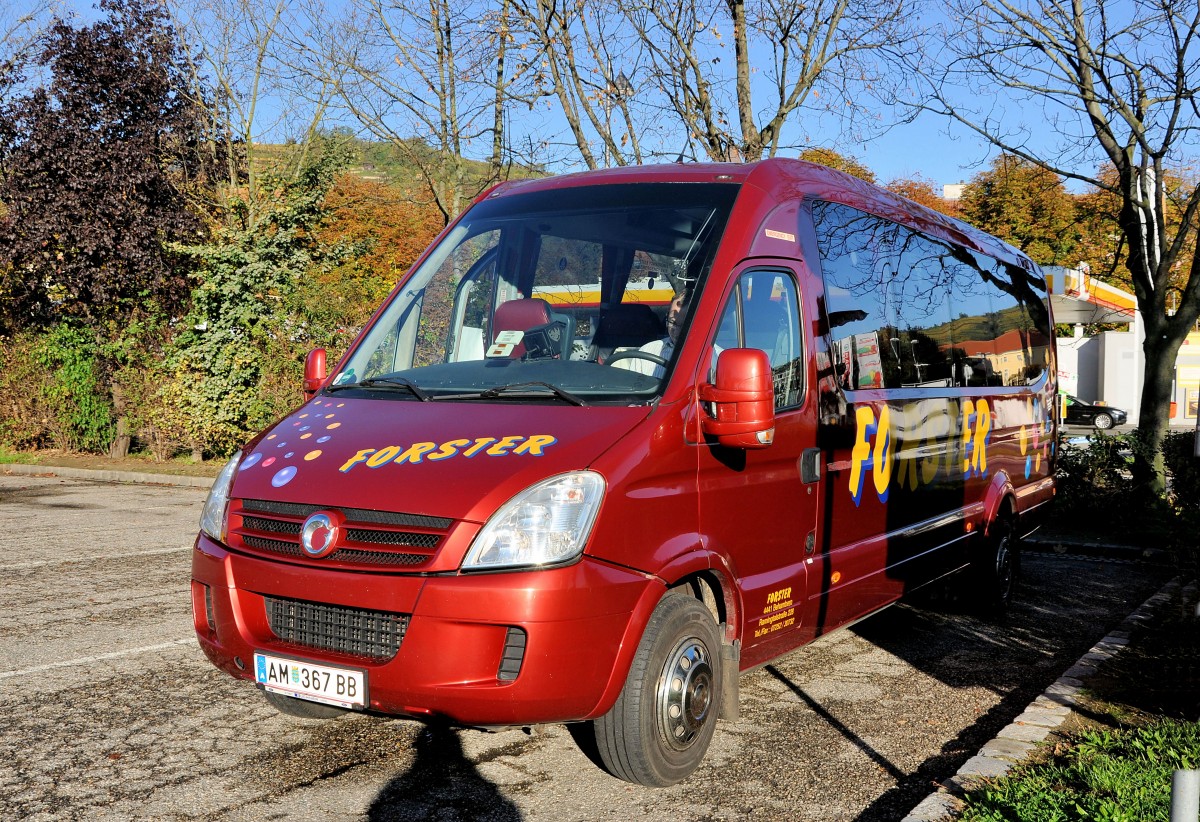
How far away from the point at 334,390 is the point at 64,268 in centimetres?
1827

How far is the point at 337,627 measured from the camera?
4188mm

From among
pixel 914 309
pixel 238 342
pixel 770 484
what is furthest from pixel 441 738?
pixel 238 342

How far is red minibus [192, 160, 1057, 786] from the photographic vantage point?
13.2ft

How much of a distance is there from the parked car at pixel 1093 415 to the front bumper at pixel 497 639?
39827 mm

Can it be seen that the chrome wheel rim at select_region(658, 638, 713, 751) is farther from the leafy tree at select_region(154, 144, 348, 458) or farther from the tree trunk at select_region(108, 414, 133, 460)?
the tree trunk at select_region(108, 414, 133, 460)

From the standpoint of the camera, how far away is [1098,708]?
17.6 ft

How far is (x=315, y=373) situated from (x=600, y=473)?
214cm

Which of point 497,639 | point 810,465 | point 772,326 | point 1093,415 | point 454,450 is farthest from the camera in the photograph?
point 1093,415

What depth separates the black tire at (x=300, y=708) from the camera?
15.9ft

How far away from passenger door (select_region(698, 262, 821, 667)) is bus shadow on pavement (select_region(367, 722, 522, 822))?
127 centimetres

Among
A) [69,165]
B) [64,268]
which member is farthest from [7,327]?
[69,165]

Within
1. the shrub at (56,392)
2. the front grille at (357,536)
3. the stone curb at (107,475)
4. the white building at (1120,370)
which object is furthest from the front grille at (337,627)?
the white building at (1120,370)

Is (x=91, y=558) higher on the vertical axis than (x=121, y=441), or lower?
lower

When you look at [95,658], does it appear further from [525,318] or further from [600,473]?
[600,473]
